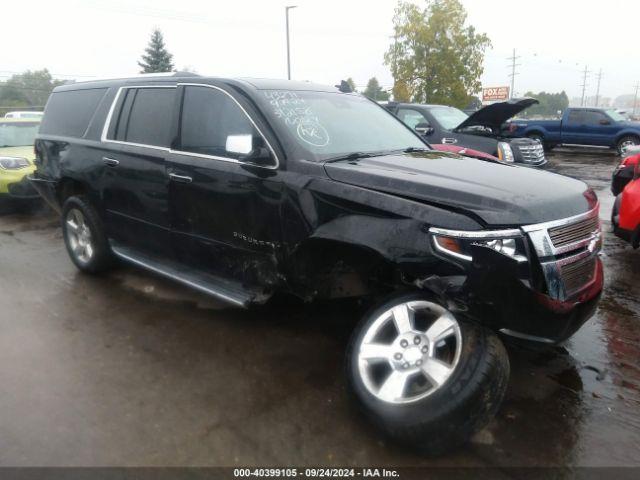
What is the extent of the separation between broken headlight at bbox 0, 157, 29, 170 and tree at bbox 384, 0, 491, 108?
2118cm

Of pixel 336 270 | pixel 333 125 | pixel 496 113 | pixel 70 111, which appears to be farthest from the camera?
pixel 496 113

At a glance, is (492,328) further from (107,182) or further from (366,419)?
(107,182)

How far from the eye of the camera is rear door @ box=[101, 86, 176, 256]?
13.1ft

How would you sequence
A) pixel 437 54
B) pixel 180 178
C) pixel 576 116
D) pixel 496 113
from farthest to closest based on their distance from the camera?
pixel 437 54 < pixel 576 116 < pixel 496 113 < pixel 180 178

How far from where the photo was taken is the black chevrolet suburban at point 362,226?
8.01 ft

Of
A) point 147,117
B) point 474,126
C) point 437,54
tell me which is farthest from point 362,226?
point 437,54

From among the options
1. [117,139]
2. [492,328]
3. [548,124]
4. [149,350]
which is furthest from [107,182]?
[548,124]

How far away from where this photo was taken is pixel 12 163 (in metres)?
7.75

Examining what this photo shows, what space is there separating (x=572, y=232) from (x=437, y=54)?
963 inches

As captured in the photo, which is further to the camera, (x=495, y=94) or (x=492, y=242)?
(x=495, y=94)

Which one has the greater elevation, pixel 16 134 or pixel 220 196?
pixel 16 134

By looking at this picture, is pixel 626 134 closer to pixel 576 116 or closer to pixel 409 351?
pixel 576 116

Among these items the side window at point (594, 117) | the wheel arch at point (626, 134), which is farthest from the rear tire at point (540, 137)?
the wheel arch at point (626, 134)

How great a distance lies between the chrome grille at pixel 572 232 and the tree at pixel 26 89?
65344 millimetres
